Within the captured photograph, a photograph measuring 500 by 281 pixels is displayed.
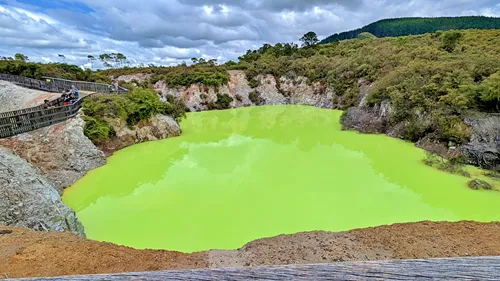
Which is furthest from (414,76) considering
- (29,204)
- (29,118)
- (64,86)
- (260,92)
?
(64,86)

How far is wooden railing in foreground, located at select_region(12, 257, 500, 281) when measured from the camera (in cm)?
122

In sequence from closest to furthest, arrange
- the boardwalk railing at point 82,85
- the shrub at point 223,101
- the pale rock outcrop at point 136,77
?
1. the boardwalk railing at point 82,85
2. the shrub at point 223,101
3. the pale rock outcrop at point 136,77

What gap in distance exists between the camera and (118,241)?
7.45 m

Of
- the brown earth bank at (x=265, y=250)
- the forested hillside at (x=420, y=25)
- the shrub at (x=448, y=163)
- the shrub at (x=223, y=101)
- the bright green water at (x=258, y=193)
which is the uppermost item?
the forested hillside at (x=420, y=25)

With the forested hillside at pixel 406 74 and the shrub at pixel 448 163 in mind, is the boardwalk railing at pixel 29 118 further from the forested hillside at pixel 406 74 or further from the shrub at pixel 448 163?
the forested hillside at pixel 406 74

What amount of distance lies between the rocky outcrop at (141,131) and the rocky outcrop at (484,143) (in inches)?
641

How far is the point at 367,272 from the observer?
1.25 metres

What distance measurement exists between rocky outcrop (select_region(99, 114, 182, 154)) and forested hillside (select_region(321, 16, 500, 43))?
7618cm

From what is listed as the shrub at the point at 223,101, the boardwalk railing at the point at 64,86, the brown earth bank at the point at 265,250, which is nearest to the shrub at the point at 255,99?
the shrub at the point at 223,101

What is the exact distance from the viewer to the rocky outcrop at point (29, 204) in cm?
700

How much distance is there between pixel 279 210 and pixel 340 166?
4991 mm

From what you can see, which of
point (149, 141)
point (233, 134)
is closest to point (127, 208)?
point (149, 141)

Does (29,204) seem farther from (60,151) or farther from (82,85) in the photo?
(82,85)

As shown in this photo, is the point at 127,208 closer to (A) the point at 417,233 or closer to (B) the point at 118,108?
(A) the point at 417,233
